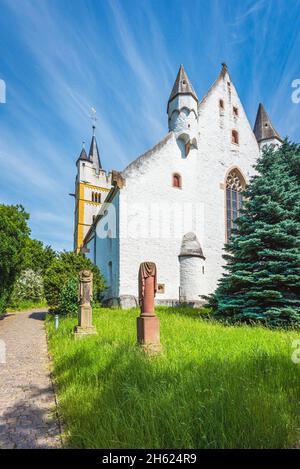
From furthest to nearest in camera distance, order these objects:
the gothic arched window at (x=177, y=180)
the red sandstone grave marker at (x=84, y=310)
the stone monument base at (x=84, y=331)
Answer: the gothic arched window at (x=177, y=180) < the red sandstone grave marker at (x=84, y=310) < the stone monument base at (x=84, y=331)

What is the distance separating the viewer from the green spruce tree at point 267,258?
8555mm

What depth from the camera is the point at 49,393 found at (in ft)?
13.6

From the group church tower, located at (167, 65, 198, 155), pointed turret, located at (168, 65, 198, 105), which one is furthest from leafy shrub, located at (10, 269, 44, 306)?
pointed turret, located at (168, 65, 198, 105)

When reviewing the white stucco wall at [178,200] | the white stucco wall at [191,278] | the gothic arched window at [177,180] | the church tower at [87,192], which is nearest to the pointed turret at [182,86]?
the white stucco wall at [178,200]

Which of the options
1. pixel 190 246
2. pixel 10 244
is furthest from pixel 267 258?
pixel 10 244

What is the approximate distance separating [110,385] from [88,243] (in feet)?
84.0

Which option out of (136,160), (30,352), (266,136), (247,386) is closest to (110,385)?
(247,386)

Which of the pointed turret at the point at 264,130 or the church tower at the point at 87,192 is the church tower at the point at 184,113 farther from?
the church tower at the point at 87,192

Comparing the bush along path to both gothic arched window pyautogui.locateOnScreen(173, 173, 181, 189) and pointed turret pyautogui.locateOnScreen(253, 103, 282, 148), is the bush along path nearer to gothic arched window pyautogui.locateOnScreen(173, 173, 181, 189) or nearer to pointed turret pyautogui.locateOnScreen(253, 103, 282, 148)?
gothic arched window pyautogui.locateOnScreen(173, 173, 181, 189)

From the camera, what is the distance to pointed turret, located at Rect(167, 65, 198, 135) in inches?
707

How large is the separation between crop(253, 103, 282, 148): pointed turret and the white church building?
13cm

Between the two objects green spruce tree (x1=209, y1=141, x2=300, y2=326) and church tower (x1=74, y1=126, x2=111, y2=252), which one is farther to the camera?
church tower (x1=74, y1=126, x2=111, y2=252)

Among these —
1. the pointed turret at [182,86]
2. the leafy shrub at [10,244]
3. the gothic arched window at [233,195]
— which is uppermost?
the pointed turret at [182,86]

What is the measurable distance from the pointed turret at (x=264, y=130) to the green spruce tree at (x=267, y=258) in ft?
44.1
